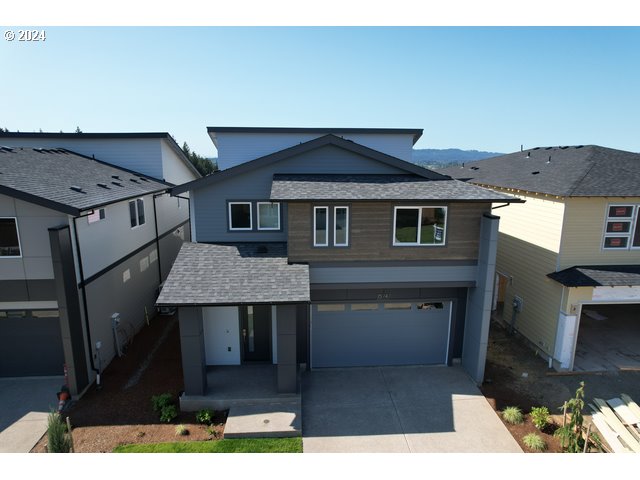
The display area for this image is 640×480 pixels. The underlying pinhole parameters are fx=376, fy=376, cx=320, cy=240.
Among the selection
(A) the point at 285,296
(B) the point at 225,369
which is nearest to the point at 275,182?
(A) the point at 285,296

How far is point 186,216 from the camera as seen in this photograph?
79.0ft

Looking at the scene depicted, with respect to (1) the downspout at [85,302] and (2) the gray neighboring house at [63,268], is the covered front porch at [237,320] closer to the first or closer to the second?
(1) the downspout at [85,302]

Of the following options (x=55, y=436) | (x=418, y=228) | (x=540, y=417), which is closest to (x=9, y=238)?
(x=55, y=436)

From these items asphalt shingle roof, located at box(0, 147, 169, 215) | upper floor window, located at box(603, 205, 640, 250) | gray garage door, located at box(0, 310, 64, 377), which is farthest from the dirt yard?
asphalt shingle roof, located at box(0, 147, 169, 215)

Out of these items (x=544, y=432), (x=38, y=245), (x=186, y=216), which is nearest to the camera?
(x=544, y=432)

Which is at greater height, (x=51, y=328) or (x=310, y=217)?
(x=310, y=217)

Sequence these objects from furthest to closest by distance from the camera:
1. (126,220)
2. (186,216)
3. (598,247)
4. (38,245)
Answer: (186,216), (126,220), (598,247), (38,245)

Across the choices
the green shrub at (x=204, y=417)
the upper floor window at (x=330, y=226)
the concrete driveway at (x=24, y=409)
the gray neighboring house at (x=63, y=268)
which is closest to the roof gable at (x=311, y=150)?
the upper floor window at (x=330, y=226)

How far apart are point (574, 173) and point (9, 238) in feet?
62.3

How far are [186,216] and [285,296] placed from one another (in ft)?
52.2

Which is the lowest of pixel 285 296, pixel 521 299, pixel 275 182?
pixel 521 299

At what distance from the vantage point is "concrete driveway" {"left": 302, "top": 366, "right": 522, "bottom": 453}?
9586 millimetres

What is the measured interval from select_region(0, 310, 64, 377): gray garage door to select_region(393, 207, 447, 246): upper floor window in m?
11.0

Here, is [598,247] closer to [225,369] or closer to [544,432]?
[544,432]
